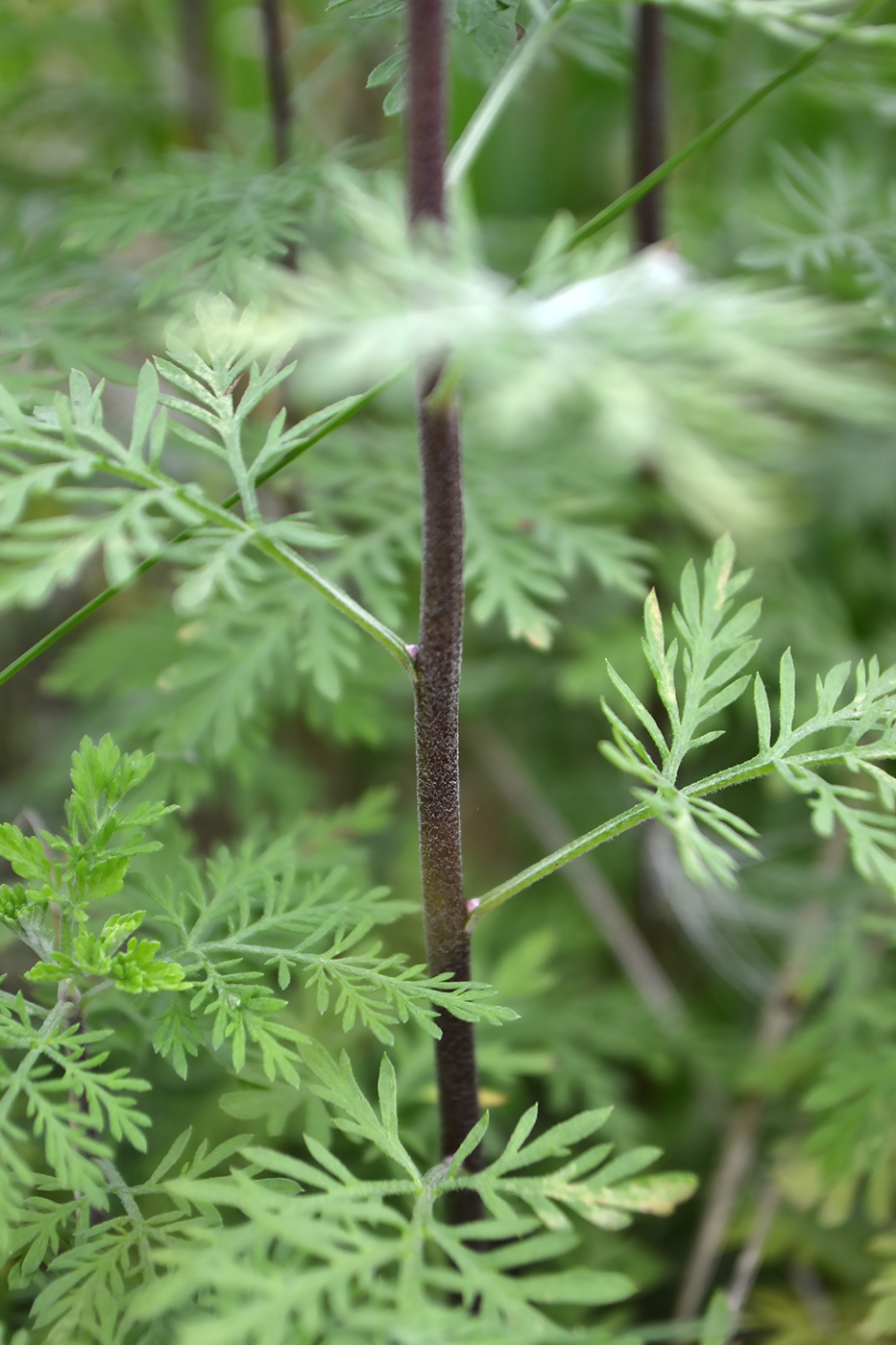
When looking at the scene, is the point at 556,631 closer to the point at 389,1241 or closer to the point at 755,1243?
the point at 755,1243

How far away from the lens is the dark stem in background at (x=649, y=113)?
914 mm

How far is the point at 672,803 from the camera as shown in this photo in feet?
1.50

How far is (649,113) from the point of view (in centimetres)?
95

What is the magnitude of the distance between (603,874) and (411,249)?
1.04m

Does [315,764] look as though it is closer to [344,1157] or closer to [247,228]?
[344,1157]

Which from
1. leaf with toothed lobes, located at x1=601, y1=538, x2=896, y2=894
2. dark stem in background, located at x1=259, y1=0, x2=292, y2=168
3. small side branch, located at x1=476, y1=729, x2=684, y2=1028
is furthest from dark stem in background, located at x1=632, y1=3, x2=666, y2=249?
small side branch, located at x1=476, y1=729, x2=684, y2=1028

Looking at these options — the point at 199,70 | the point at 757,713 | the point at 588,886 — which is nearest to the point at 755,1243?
the point at 588,886

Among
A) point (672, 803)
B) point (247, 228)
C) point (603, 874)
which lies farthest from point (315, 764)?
point (672, 803)

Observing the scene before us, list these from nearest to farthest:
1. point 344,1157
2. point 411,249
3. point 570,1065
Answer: point 411,249 < point 344,1157 < point 570,1065

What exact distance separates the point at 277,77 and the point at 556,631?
0.70 meters

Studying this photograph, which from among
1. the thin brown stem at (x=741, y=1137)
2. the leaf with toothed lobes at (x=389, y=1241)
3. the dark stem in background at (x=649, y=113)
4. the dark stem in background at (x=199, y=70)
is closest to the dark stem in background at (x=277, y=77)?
the dark stem in background at (x=649, y=113)

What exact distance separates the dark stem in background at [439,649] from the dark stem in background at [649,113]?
20.9 inches

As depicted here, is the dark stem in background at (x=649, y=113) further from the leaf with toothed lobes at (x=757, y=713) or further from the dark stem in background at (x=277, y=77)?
the leaf with toothed lobes at (x=757, y=713)

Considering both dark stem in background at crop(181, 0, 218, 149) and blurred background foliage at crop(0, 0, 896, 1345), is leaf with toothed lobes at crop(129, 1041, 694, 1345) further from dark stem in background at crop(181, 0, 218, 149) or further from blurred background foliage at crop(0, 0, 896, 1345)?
dark stem in background at crop(181, 0, 218, 149)
